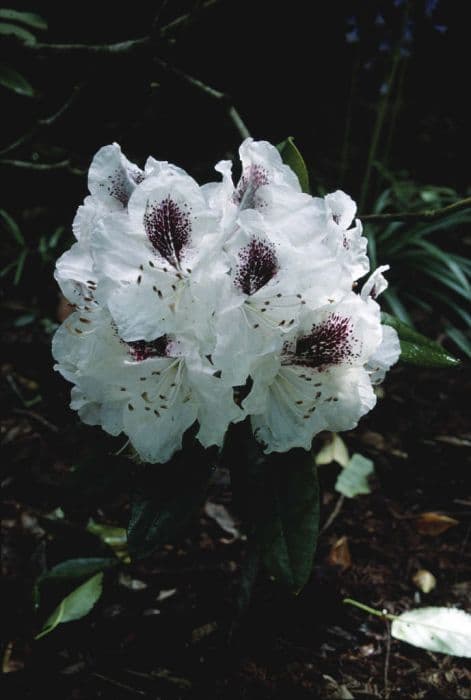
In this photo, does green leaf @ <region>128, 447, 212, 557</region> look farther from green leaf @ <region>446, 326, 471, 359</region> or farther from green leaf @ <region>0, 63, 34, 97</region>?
green leaf @ <region>446, 326, 471, 359</region>

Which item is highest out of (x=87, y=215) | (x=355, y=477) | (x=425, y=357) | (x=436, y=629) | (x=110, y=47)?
(x=110, y=47)

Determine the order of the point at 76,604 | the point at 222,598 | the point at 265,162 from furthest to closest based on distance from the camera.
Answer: the point at 222,598, the point at 76,604, the point at 265,162

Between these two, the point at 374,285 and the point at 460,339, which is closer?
the point at 374,285

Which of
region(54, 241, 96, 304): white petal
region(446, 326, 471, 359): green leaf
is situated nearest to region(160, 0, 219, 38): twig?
region(54, 241, 96, 304): white petal

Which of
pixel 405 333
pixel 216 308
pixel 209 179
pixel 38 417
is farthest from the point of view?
pixel 209 179

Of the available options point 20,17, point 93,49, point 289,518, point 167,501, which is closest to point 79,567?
point 167,501

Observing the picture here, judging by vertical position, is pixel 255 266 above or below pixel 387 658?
above

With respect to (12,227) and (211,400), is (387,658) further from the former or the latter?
(12,227)
